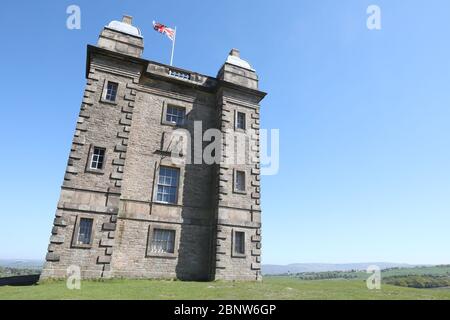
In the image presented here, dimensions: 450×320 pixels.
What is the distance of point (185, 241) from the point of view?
16.2 m

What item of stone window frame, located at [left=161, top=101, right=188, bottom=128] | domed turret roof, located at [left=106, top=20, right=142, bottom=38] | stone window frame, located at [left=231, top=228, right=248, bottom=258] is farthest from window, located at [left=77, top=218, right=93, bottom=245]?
domed turret roof, located at [left=106, top=20, right=142, bottom=38]

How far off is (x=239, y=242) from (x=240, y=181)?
11.9ft

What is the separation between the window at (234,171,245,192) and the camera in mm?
17638

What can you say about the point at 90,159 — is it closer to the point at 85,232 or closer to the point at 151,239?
the point at 85,232

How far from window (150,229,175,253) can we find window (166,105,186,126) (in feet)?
21.8

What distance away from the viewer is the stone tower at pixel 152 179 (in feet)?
46.3

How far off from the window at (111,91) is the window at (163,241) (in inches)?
310

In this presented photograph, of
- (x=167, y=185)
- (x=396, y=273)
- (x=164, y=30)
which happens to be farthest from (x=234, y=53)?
(x=396, y=273)

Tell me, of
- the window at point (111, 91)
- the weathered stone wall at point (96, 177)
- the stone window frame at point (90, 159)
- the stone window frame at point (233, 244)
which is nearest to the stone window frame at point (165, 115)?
the weathered stone wall at point (96, 177)

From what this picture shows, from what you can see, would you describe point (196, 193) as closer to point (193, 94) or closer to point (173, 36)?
point (193, 94)

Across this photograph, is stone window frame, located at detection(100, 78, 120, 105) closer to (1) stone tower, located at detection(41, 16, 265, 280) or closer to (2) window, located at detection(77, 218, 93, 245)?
(1) stone tower, located at detection(41, 16, 265, 280)

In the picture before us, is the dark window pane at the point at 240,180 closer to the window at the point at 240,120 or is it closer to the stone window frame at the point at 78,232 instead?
the window at the point at 240,120

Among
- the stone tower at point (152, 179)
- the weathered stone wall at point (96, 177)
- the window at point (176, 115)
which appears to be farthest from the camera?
the window at point (176, 115)
